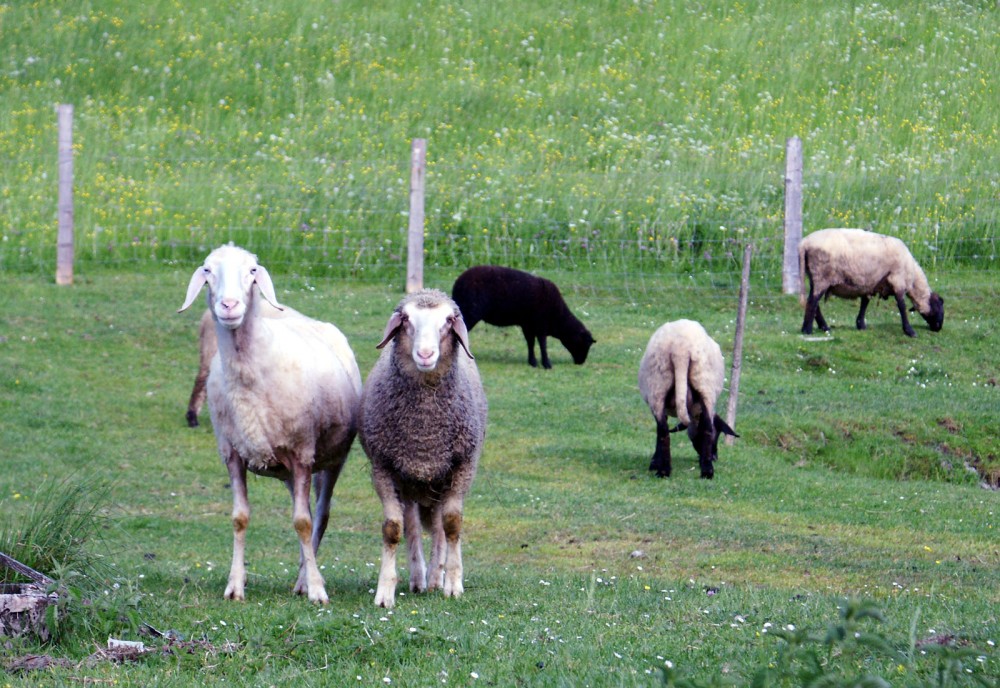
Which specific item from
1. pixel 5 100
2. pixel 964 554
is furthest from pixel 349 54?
pixel 964 554

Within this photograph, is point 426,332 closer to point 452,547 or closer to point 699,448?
point 452,547

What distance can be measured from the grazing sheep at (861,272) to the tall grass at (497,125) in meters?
2.78

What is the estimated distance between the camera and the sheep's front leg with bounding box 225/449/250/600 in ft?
21.9

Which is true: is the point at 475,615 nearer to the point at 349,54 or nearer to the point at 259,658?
the point at 259,658

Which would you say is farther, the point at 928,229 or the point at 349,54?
the point at 349,54

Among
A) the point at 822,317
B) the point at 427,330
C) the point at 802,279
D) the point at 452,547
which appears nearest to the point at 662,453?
the point at 452,547

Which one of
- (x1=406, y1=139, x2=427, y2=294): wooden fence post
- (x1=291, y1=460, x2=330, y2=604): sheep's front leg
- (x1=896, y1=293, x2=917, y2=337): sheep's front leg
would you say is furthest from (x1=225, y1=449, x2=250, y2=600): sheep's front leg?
(x1=896, y1=293, x2=917, y2=337): sheep's front leg

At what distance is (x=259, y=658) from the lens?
507 cm

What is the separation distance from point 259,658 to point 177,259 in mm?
15691

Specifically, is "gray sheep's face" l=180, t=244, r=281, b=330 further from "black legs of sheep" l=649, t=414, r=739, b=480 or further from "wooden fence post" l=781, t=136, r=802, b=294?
"wooden fence post" l=781, t=136, r=802, b=294

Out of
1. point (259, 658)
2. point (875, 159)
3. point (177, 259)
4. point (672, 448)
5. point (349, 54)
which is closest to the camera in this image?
point (259, 658)

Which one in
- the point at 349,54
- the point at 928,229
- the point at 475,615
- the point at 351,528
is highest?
the point at 349,54

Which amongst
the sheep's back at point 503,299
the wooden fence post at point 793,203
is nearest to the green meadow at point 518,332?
the sheep's back at point 503,299

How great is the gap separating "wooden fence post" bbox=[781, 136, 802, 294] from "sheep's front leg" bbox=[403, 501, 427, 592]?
1225 centimetres
